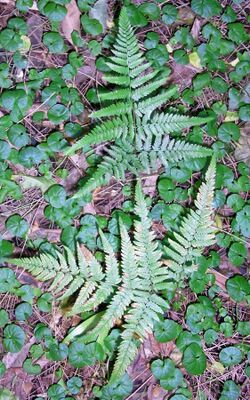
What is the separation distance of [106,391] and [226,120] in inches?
80.1

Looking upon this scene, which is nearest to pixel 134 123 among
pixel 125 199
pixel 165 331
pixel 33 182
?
pixel 125 199

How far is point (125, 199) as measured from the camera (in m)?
3.50

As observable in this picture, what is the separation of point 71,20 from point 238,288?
2.23 meters

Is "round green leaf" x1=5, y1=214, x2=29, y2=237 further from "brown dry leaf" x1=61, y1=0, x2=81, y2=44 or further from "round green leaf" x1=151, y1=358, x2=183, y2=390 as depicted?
"brown dry leaf" x1=61, y1=0, x2=81, y2=44

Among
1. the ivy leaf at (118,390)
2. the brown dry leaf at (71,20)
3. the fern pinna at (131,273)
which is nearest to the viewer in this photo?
the fern pinna at (131,273)

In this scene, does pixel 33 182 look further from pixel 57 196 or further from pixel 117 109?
pixel 117 109

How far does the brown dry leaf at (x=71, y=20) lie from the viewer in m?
3.63

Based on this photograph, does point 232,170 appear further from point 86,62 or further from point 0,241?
point 0,241

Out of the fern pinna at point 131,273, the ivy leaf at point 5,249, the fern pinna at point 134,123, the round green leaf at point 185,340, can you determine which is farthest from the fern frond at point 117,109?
the round green leaf at point 185,340

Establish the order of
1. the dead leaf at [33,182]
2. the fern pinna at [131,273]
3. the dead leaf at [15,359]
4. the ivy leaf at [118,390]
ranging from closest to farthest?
the fern pinna at [131,273] → the ivy leaf at [118,390] → the dead leaf at [15,359] → the dead leaf at [33,182]

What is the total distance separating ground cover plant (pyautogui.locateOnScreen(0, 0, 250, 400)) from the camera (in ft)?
10.2

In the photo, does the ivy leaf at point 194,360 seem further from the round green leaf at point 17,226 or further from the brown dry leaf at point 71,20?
the brown dry leaf at point 71,20

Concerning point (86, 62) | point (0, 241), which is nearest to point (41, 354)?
point (0, 241)

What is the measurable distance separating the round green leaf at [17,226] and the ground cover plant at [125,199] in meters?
0.01
